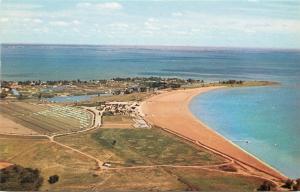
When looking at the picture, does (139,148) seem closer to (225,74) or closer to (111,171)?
(111,171)

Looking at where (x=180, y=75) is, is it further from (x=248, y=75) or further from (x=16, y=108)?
(x=16, y=108)

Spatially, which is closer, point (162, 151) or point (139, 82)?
point (162, 151)

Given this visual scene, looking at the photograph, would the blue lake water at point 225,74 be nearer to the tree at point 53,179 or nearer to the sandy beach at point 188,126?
the sandy beach at point 188,126

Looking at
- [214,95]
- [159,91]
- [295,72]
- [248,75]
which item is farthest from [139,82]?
[295,72]

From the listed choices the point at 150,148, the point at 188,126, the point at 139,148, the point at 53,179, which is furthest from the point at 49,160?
the point at 188,126

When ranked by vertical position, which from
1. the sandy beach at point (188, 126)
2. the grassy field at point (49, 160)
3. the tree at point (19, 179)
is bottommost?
the tree at point (19, 179)

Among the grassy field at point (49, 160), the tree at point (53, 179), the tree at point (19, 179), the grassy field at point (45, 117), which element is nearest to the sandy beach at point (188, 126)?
the grassy field at point (45, 117)

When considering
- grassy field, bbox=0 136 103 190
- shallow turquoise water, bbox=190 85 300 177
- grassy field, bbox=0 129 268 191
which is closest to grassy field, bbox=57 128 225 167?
grassy field, bbox=0 129 268 191
